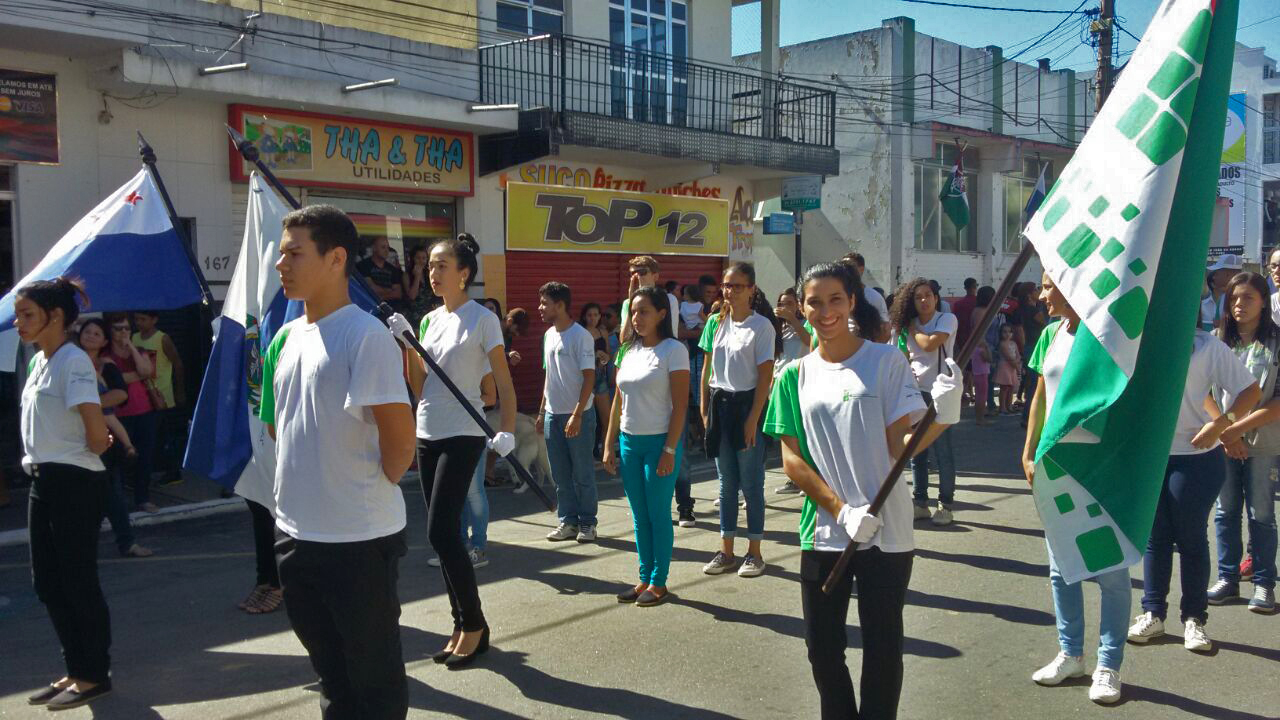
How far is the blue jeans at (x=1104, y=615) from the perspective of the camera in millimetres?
4688

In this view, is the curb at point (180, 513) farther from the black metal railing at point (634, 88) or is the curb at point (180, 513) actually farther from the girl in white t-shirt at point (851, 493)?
the black metal railing at point (634, 88)

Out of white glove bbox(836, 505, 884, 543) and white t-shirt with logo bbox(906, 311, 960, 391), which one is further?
white t-shirt with logo bbox(906, 311, 960, 391)

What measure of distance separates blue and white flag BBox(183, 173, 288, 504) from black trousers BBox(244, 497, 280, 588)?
35cm

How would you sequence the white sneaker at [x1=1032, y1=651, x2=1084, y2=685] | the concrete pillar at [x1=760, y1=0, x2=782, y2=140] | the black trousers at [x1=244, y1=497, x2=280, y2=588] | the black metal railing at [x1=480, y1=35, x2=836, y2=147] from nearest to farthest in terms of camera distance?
1. the white sneaker at [x1=1032, y1=651, x2=1084, y2=685]
2. the black trousers at [x1=244, y1=497, x2=280, y2=588]
3. the black metal railing at [x1=480, y1=35, x2=836, y2=147]
4. the concrete pillar at [x1=760, y1=0, x2=782, y2=140]

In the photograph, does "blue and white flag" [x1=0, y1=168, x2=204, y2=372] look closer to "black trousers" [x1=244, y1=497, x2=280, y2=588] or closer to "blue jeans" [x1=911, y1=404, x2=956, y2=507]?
"black trousers" [x1=244, y1=497, x2=280, y2=588]

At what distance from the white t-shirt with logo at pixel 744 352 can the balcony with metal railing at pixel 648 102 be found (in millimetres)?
7657

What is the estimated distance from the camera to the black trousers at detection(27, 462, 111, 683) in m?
4.89

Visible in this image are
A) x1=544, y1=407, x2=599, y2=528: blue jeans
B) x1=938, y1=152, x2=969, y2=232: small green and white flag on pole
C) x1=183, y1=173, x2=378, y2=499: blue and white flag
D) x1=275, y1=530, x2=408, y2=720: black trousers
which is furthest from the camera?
x1=938, y1=152, x2=969, y2=232: small green and white flag on pole

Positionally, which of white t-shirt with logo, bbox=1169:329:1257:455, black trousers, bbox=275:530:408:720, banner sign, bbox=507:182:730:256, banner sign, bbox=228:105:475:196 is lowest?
black trousers, bbox=275:530:408:720

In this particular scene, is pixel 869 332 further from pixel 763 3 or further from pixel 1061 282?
pixel 763 3

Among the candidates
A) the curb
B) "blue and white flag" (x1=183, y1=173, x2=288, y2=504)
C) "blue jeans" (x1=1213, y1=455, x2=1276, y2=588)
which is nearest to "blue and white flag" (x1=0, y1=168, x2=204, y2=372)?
"blue and white flag" (x1=183, y1=173, x2=288, y2=504)

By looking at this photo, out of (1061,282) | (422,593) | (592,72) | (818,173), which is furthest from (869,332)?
(818,173)

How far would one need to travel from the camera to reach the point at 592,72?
1656cm

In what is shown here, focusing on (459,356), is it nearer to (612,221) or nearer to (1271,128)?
(612,221)
